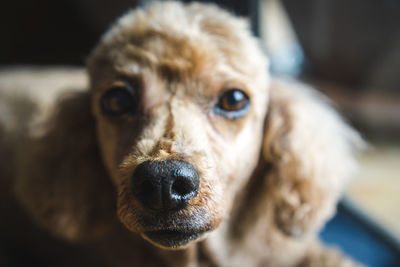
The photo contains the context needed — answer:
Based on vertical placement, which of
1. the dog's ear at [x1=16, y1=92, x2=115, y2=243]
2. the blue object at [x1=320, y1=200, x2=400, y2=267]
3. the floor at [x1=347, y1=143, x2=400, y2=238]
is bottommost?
the dog's ear at [x1=16, y1=92, x2=115, y2=243]

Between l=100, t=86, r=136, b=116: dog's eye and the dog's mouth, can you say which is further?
l=100, t=86, r=136, b=116: dog's eye

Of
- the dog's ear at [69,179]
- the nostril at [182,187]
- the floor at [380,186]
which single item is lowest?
the dog's ear at [69,179]

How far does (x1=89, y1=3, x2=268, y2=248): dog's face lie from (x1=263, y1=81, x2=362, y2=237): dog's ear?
0.06 metres

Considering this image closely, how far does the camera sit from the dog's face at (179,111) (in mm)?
726

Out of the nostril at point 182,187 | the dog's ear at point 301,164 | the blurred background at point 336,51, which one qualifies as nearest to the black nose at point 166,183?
the nostril at point 182,187

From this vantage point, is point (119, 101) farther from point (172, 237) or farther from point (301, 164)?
point (301, 164)

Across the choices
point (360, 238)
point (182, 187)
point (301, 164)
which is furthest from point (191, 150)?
point (360, 238)

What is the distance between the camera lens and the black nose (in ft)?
2.25

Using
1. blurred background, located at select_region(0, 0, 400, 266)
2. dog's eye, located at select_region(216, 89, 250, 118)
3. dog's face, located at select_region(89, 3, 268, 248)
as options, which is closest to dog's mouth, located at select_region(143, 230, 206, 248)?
dog's face, located at select_region(89, 3, 268, 248)

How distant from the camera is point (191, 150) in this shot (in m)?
0.78

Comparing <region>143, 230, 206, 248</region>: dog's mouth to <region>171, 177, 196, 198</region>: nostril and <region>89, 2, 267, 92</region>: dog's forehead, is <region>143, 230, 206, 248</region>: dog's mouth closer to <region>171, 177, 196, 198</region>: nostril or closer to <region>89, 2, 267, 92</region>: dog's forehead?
<region>171, 177, 196, 198</region>: nostril

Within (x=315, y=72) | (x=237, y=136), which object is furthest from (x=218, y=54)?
(x=315, y=72)

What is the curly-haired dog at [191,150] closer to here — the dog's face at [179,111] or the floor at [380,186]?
the dog's face at [179,111]

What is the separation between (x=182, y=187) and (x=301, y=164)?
46cm
